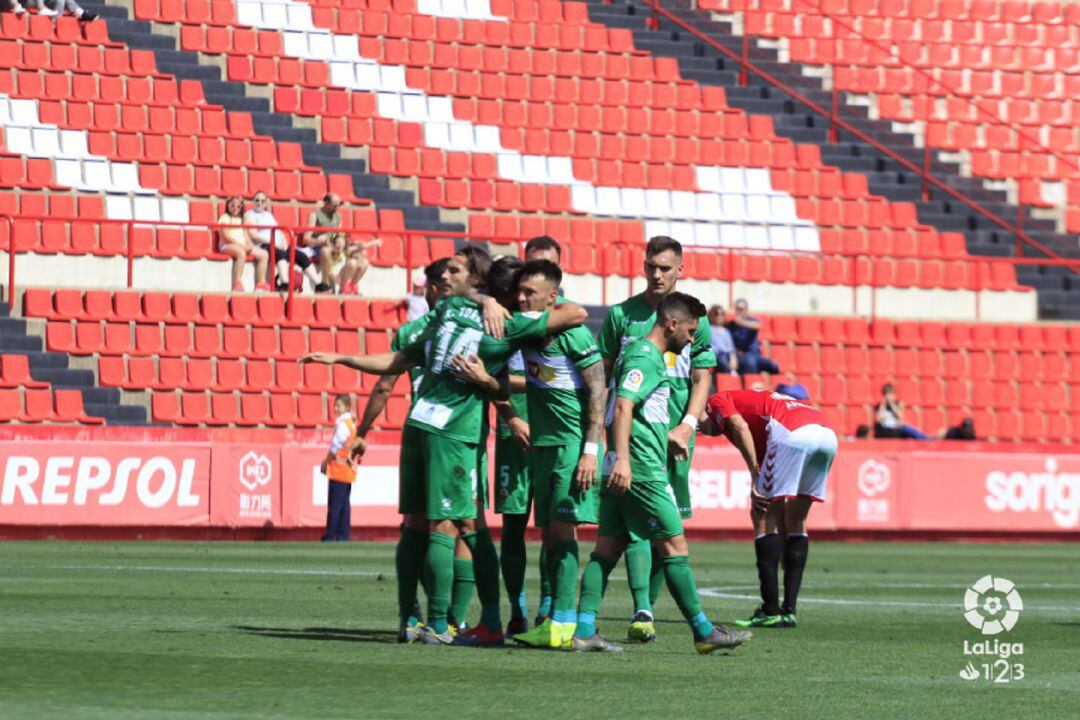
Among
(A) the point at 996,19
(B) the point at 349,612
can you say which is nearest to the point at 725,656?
(B) the point at 349,612

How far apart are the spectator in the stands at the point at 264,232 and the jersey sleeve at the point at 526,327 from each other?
1626 centimetres

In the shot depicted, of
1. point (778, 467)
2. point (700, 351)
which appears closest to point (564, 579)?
point (700, 351)

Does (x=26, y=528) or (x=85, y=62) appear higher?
(x=85, y=62)

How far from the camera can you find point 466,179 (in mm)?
29750

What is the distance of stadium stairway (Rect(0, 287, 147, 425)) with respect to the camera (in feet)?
77.2

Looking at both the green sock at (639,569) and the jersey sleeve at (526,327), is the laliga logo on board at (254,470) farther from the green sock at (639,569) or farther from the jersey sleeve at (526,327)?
the jersey sleeve at (526,327)

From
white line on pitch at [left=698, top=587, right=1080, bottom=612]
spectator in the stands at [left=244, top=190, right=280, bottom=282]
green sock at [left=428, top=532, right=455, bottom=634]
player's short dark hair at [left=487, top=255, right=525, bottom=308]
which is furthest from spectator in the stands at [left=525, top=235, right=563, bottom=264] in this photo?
spectator in the stands at [left=244, top=190, right=280, bottom=282]

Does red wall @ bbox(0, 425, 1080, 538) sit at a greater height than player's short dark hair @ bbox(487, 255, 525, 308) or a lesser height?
lesser

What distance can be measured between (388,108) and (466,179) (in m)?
1.86

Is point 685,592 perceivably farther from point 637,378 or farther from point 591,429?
point 637,378

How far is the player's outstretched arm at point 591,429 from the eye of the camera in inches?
383

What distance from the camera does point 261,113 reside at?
97.1 ft

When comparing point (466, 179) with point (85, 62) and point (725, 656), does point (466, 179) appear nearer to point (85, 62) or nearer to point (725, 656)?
point (85, 62)

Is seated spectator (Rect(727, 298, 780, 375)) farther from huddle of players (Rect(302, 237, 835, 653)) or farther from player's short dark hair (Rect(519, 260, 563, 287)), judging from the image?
player's short dark hair (Rect(519, 260, 563, 287))
